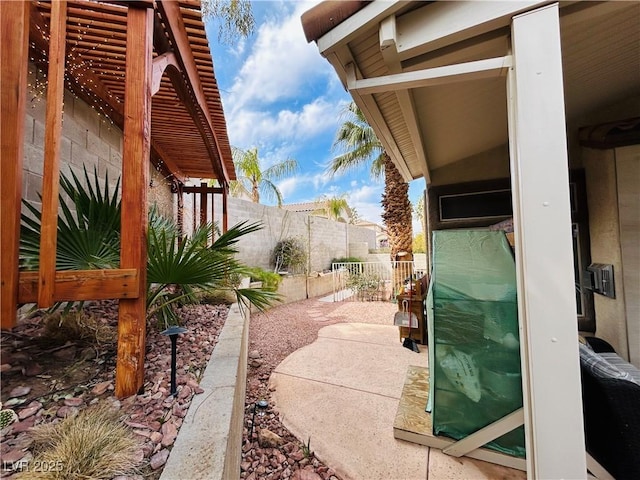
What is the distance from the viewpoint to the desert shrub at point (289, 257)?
827 centimetres

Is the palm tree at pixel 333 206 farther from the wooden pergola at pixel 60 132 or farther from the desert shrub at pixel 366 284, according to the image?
the wooden pergola at pixel 60 132

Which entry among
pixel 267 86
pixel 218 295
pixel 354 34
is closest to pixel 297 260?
pixel 218 295

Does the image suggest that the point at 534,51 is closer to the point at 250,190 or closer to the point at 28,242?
the point at 28,242

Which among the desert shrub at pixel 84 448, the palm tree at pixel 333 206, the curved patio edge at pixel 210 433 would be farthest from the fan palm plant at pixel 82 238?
the palm tree at pixel 333 206

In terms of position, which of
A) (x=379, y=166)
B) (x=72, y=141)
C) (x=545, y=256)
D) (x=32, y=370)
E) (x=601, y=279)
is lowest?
(x=32, y=370)

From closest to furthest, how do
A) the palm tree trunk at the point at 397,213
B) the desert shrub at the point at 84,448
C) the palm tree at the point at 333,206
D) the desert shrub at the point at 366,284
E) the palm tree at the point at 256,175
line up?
the desert shrub at the point at 84,448
the palm tree trunk at the point at 397,213
the desert shrub at the point at 366,284
the palm tree at the point at 256,175
the palm tree at the point at 333,206

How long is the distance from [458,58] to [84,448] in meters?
2.89

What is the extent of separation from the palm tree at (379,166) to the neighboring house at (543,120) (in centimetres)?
355

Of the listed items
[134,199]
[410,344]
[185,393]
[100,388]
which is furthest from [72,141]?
[410,344]

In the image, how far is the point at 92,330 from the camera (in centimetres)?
Result: 186

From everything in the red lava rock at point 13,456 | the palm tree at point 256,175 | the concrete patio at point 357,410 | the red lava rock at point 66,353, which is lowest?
the concrete patio at point 357,410

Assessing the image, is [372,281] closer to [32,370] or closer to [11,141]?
[32,370]

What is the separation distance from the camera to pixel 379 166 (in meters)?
7.48

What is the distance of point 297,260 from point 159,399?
23.0ft
